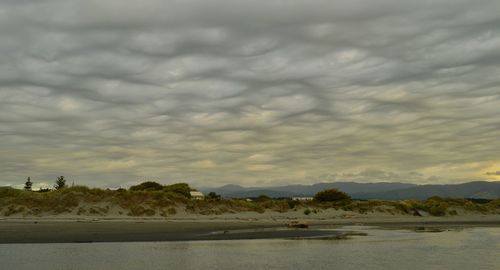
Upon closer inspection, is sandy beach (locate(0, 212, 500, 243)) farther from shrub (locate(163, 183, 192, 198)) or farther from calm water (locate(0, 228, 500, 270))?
shrub (locate(163, 183, 192, 198))

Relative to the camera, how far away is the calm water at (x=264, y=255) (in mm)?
22375

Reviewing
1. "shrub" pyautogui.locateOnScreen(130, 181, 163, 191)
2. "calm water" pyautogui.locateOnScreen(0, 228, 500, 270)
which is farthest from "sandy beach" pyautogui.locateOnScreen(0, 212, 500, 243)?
"shrub" pyautogui.locateOnScreen(130, 181, 163, 191)

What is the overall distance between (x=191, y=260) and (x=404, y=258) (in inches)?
393

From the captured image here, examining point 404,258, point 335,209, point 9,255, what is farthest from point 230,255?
point 335,209

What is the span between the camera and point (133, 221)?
47.3 metres

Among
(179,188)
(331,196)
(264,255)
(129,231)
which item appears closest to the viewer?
(264,255)

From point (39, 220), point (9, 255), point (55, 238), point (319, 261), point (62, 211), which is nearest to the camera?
point (319, 261)

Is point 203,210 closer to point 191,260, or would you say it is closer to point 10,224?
point 10,224

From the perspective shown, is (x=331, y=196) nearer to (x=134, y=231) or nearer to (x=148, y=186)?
(x=148, y=186)

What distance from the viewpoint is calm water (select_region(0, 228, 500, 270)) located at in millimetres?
22375

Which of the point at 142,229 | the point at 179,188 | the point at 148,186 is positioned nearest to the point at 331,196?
the point at 179,188

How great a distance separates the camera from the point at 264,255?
25781mm

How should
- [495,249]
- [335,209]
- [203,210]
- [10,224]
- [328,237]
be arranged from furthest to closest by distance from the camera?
[335,209], [203,210], [10,224], [328,237], [495,249]

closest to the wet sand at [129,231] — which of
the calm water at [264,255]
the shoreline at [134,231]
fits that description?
the shoreline at [134,231]
